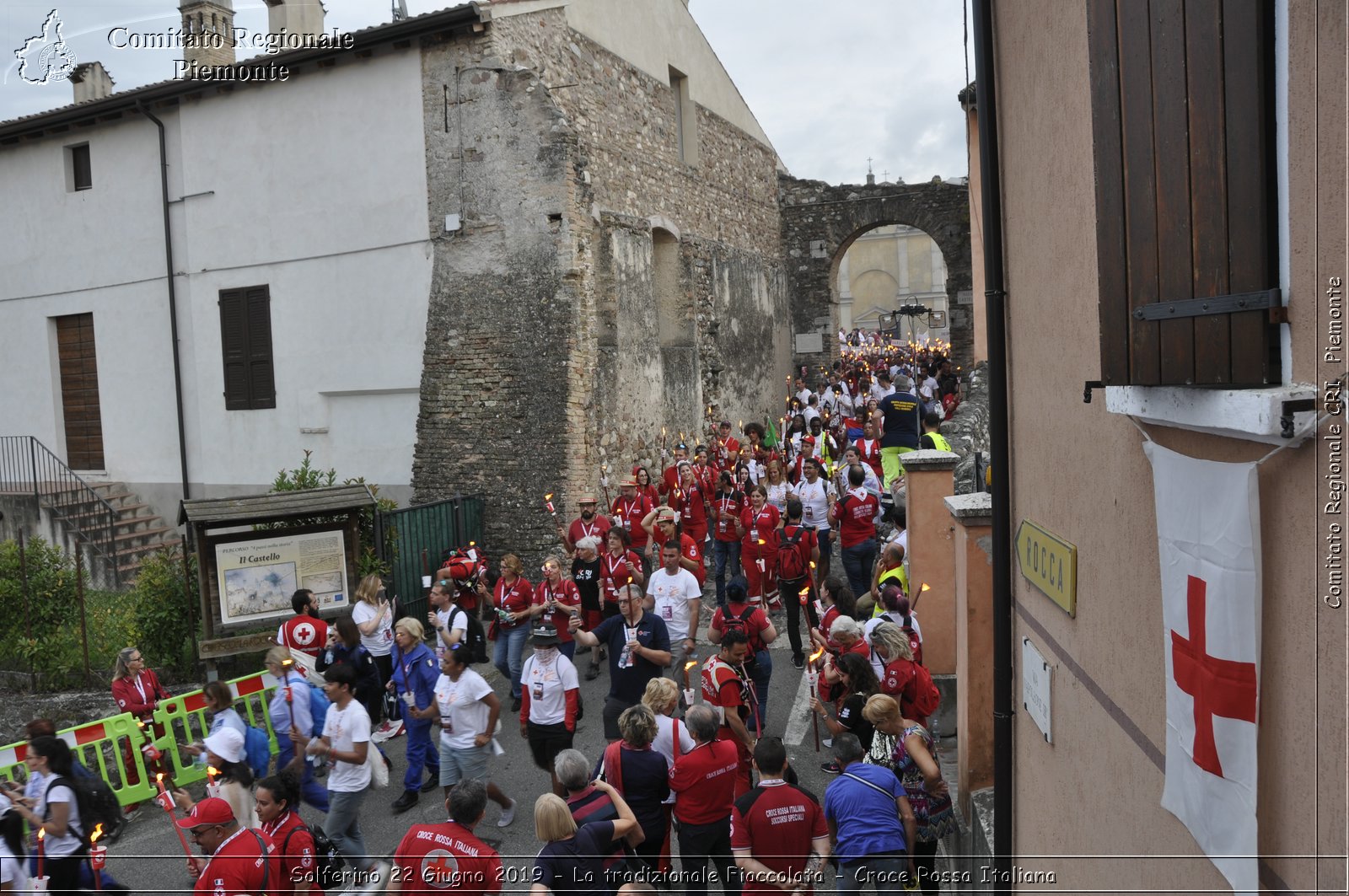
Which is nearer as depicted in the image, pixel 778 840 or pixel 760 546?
pixel 778 840

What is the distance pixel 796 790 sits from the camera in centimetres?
Result: 533

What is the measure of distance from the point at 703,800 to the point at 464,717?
247 centimetres

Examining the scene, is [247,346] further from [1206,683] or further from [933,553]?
[1206,683]

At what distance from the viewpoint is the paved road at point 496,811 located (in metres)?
7.67

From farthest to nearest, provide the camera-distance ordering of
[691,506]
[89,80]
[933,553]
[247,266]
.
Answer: [89,80]
[247,266]
[691,506]
[933,553]

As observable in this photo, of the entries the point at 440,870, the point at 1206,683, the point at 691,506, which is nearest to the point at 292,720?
the point at 440,870

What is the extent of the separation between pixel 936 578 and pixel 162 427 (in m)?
15.5

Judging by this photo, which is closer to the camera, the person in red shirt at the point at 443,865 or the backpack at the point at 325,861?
the person in red shirt at the point at 443,865

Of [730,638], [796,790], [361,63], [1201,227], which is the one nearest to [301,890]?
[796,790]

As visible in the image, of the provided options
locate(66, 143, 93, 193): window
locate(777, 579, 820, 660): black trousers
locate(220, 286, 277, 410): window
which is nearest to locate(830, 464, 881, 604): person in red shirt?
locate(777, 579, 820, 660): black trousers

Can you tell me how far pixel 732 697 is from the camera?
7.00 metres

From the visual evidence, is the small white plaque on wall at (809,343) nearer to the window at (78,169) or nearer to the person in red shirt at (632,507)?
the person in red shirt at (632,507)

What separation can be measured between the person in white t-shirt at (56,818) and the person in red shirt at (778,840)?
423 centimetres

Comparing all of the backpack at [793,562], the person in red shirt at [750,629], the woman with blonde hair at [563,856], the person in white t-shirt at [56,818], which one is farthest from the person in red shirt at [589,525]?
the woman with blonde hair at [563,856]
